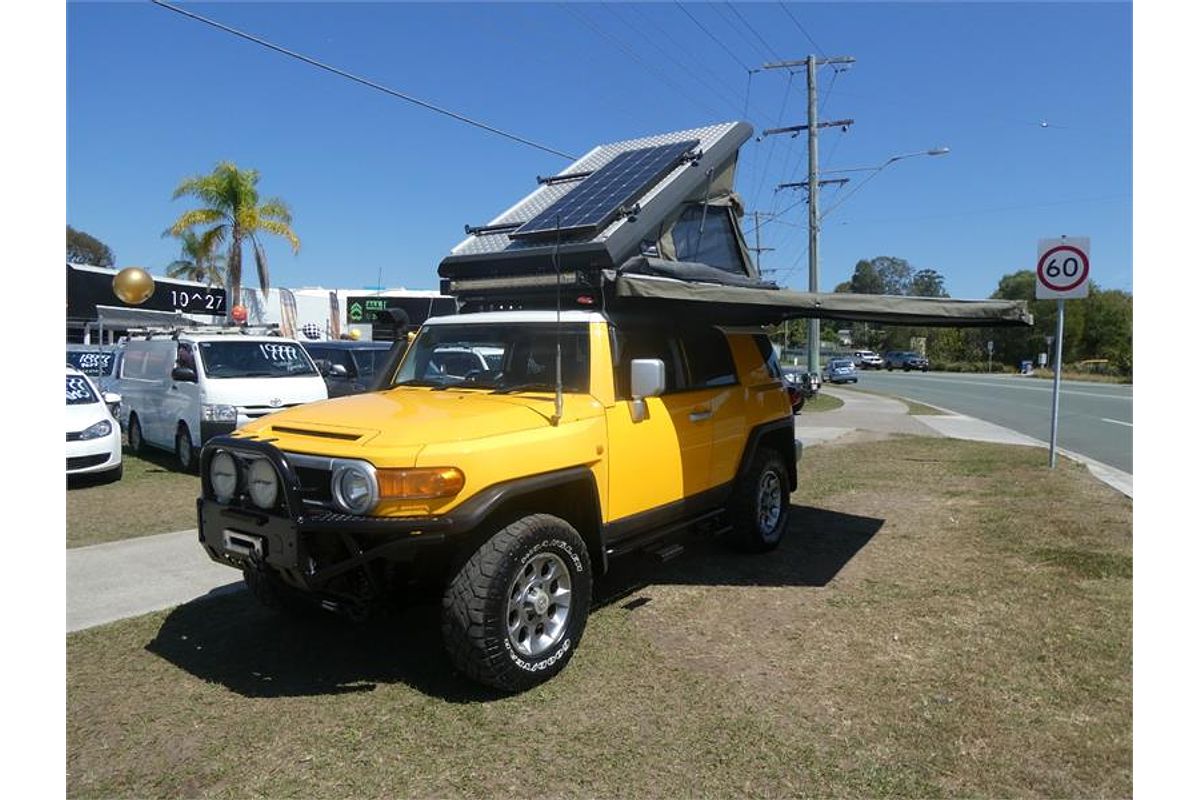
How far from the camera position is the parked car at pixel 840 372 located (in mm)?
42906

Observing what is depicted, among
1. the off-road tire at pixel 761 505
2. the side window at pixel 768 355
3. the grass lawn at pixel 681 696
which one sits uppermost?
the side window at pixel 768 355

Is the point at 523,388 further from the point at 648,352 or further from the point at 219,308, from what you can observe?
the point at 219,308

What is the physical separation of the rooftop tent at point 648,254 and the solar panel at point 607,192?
1 centimetres

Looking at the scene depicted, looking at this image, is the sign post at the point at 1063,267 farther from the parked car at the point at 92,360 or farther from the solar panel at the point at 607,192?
the parked car at the point at 92,360

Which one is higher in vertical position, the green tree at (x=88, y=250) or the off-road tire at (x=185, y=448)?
the green tree at (x=88, y=250)

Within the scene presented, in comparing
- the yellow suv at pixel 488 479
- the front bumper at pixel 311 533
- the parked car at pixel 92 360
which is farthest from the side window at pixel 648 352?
the parked car at pixel 92 360

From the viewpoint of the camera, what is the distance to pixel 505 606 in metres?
3.89

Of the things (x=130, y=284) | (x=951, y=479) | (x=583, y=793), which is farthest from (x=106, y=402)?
(x=951, y=479)

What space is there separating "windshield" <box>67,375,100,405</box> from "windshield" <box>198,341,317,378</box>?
1444 millimetres

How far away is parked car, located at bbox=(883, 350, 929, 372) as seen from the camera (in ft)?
227

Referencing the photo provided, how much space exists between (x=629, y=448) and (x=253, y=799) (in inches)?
104

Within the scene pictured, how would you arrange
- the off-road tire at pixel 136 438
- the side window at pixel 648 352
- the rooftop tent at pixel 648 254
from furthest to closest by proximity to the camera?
the off-road tire at pixel 136 438
the rooftop tent at pixel 648 254
the side window at pixel 648 352

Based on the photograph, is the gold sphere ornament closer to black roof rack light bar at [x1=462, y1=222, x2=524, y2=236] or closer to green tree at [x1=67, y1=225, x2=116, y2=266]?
black roof rack light bar at [x1=462, y1=222, x2=524, y2=236]

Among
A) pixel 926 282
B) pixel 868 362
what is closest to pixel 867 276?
pixel 926 282
